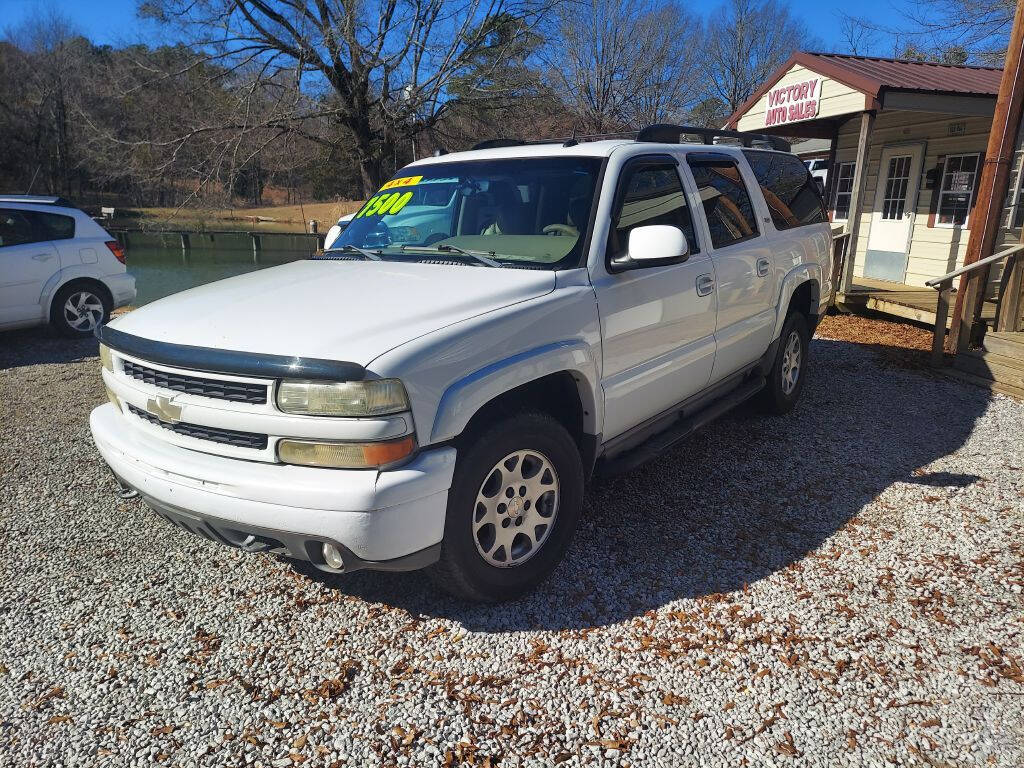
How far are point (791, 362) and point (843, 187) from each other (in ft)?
29.3

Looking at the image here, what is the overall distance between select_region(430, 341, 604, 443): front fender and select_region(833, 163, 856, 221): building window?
11386 mm

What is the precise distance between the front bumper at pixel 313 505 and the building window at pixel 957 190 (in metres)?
10.8

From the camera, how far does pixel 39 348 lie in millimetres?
8484

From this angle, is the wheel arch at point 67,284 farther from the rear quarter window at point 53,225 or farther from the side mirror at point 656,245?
the side mirror at point 656,245

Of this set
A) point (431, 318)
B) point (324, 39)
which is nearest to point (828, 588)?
point (431, 318)

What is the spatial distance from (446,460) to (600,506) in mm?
1811

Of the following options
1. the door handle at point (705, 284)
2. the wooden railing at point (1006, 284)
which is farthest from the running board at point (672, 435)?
the wooden railing at point (1006, 284)

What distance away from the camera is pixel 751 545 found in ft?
12.4

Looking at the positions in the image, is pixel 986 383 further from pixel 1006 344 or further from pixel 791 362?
pixel 791 362

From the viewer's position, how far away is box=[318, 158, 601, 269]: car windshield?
11.6ft

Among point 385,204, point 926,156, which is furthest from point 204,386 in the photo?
point 926,156

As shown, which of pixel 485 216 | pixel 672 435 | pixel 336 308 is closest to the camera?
pixel 336 308

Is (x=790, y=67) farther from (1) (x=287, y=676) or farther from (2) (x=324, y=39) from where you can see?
(1) (x=287, y=676)

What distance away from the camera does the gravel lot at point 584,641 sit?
8.10ft
